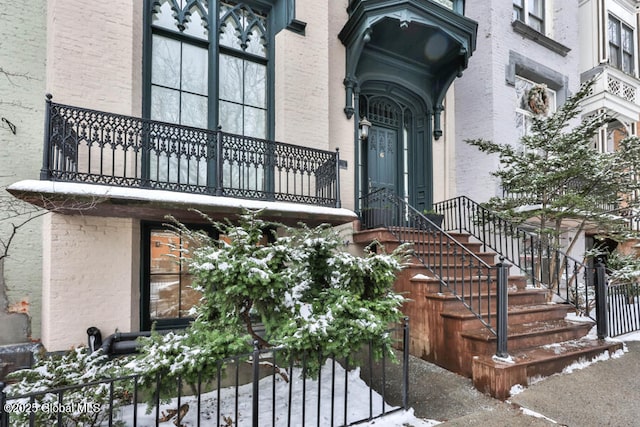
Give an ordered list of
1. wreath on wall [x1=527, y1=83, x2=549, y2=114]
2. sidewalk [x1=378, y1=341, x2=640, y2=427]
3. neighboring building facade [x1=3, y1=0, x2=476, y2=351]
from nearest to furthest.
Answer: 1. sidewalk [x1=378, y1=341, x2=640, y2=427]
2. neighboring building facade [x1=3, y1=0, x2=476, y2=351]
3. wreath on wall [x1=527, y1=83, x2=549, y2=114]

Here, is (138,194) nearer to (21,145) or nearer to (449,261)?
(21,145)

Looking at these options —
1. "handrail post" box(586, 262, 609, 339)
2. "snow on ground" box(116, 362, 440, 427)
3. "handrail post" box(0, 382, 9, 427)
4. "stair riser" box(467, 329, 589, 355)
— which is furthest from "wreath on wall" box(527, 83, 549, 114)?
"handrail post" box(0, 382, 9, 427)

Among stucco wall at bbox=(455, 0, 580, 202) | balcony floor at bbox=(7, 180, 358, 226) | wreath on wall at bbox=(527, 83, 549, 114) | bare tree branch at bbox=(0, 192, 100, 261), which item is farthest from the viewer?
wreath on wall at bbox=(527, 83, 549, 114)

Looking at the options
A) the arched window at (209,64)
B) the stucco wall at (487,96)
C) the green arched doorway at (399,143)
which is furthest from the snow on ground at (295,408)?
the stucco wall at (487,96)

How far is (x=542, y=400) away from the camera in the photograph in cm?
373

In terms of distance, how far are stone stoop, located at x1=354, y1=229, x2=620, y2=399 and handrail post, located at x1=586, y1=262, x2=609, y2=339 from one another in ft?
0.48

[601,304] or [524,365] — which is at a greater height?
[601,304]

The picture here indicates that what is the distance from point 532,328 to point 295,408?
3.61 m

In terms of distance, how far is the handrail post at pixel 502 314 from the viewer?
409 centimetres

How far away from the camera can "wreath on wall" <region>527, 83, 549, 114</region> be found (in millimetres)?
10039

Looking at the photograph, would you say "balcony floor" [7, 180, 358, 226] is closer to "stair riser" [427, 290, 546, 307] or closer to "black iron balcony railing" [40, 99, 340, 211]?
"black iron balcony railing" [40, 99, 340, 211]

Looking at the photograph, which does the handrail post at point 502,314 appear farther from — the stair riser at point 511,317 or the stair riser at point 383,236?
the stair riser at point 383,236

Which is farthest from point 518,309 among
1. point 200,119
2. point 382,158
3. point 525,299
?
point 200,119

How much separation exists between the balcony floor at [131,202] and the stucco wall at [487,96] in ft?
17.7
